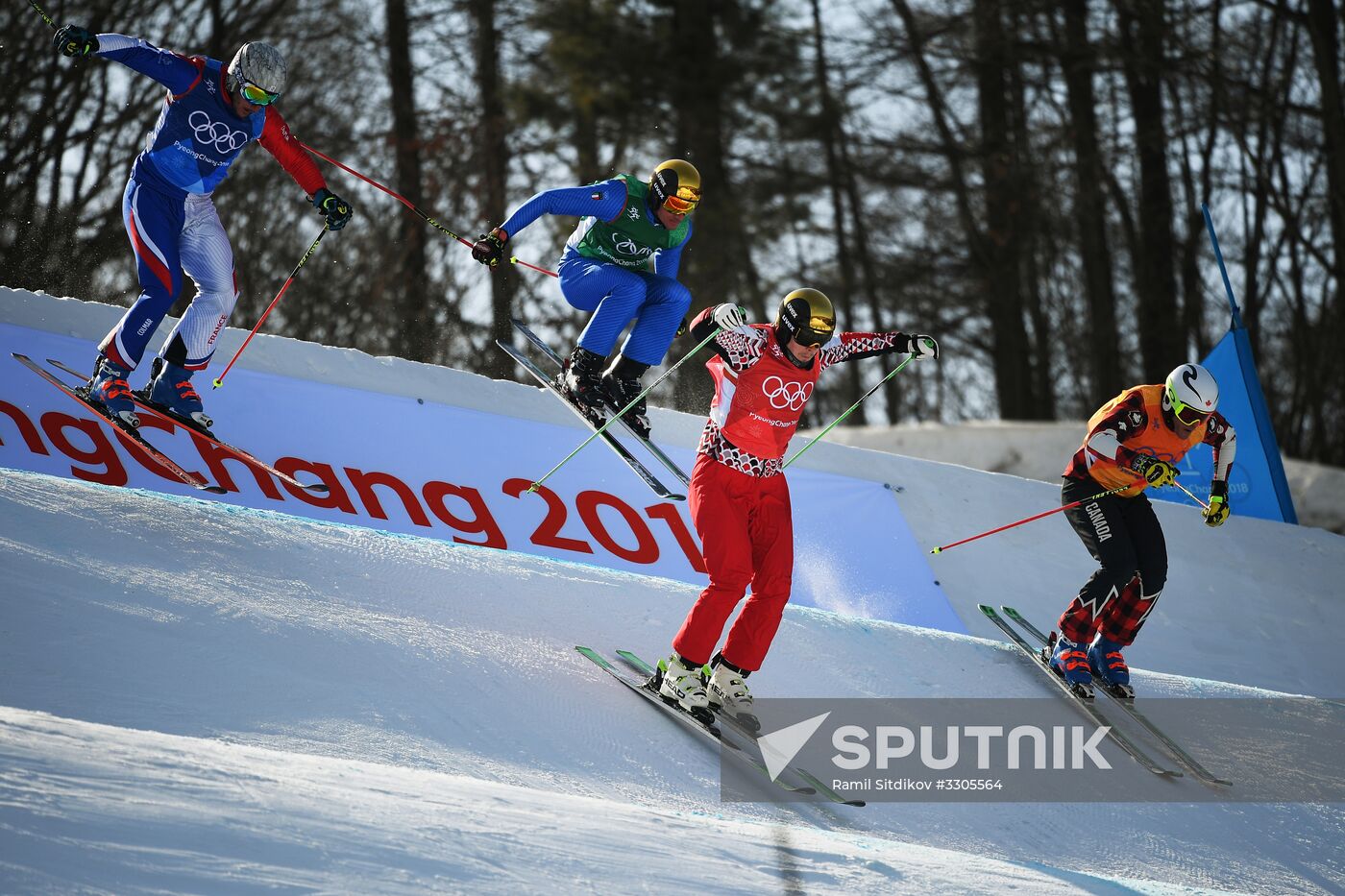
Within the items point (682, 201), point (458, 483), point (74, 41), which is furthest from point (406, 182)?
point (74, 41)

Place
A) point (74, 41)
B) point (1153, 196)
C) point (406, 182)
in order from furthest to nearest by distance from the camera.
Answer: point (406, 182) → point (1153, 196) → point (74, 41)

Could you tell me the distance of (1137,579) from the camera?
5941 mm

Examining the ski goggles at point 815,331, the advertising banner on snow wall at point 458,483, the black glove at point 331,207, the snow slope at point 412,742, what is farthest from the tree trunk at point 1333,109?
the black glove at point 331,207

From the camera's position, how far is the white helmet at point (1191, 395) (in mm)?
5754

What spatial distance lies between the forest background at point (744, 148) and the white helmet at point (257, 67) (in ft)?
34.0

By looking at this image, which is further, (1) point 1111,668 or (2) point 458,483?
(2) point 458,483

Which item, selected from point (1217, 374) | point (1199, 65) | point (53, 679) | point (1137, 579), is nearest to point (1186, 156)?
point (1199, 65)

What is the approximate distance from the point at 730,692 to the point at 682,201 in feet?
9.81

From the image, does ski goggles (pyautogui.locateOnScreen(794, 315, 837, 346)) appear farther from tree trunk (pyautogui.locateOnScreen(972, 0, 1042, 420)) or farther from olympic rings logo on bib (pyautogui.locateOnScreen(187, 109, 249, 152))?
tree trunk (pyautogui.locateOnScreen(972, 0, 1042, 420))

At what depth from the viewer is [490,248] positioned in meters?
6.32

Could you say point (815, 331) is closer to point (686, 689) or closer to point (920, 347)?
point (920, 347)

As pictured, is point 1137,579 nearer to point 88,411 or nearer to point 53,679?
point 53,679

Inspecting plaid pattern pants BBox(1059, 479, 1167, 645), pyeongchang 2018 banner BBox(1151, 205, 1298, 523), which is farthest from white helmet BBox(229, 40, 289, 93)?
pyeongchang 2018 banner BBox(1151, 205, 1298, 523)

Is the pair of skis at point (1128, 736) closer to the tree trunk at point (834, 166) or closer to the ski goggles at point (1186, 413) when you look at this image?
the ski goggles at point (1186, 413)
